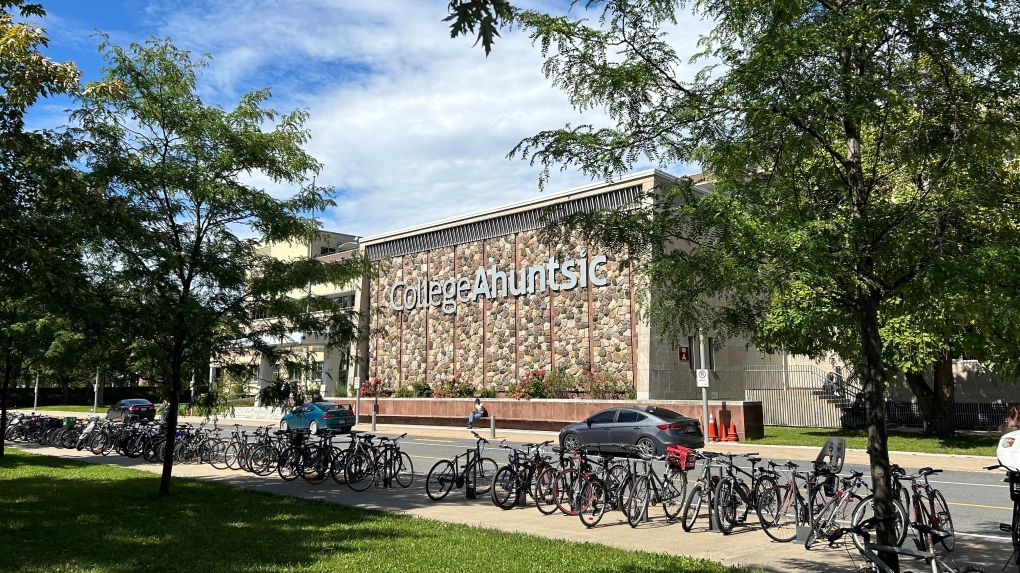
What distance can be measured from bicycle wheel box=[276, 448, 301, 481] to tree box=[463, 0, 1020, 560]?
1038 centimetres

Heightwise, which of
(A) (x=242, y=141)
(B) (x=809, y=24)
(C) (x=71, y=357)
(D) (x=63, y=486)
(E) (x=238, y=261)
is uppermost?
(A) (x=242, y=141)

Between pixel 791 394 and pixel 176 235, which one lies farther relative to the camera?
pixel 791 394

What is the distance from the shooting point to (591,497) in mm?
10516

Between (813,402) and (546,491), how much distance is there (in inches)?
950

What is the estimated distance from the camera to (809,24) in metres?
6.38

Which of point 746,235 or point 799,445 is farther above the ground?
point 746,235

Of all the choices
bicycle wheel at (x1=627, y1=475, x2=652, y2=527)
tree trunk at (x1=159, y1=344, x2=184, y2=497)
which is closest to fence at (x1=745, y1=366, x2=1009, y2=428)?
bicycle wheel at (x1=627, y1=475, x2=652, y2=527)

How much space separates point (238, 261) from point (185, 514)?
4568mm

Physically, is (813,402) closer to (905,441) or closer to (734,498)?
(905,441)

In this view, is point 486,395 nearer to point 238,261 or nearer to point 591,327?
point 591,327

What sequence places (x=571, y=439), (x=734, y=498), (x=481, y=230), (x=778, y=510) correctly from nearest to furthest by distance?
(x=778, y=510) → (x=734, y=498) → (x=571, y=439) → (x=481, y=230)

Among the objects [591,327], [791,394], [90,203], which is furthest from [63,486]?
[791,394]

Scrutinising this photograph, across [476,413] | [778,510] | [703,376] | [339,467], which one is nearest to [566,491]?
[778,510]

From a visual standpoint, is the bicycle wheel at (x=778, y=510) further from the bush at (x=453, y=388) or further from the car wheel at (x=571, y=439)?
the bush at (x=453, y=388)
